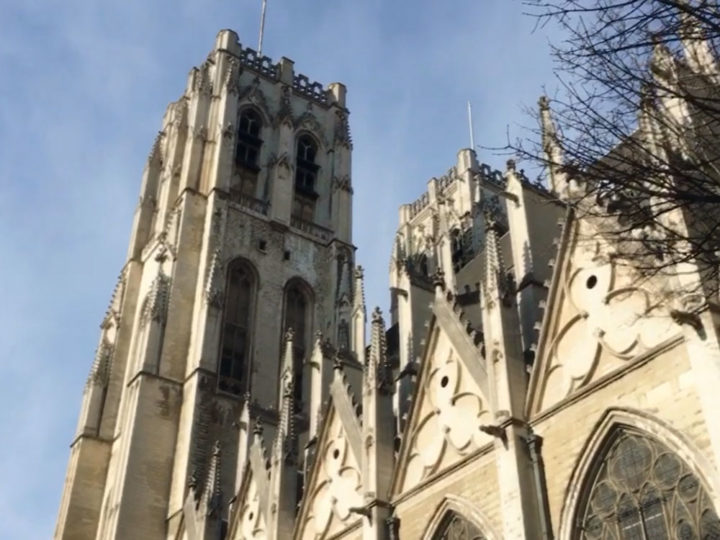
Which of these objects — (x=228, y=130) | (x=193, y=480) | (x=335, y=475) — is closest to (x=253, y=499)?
(x=335, y=475)

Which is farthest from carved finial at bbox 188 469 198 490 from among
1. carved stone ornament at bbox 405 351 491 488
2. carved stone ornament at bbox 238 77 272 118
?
carved stone ornament at bbox 238 77 272 118

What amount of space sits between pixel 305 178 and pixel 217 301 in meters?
8.90

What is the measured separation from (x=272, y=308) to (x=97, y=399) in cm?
640

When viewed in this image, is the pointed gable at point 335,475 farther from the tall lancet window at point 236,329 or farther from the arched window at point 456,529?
the tall lancet window at point 236,329

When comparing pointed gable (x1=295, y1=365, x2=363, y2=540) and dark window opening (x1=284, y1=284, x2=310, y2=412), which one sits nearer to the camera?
pointed gable (x1=295, y1=365, x2=363, y2=540)

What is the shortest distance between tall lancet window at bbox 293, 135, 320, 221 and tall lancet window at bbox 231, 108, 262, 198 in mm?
1730

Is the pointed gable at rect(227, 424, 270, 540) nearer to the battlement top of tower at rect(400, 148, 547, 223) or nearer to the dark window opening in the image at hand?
the dark window opening

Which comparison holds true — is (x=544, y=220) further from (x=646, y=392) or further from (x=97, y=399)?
(x=97, y=399)

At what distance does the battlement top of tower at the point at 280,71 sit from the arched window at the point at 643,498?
2838 centimetres

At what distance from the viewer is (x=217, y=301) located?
95.1ft

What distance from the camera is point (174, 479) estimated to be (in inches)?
1016

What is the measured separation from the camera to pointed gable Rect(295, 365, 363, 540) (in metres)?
17.8

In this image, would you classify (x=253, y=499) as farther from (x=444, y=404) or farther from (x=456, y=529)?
(x=456, y=529)

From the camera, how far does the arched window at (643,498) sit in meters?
10.8
